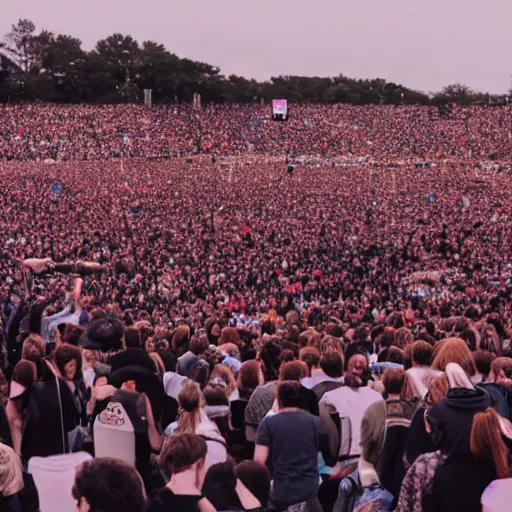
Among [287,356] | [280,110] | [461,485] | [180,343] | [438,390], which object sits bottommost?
[280,110]

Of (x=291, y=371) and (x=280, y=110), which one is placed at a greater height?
(x=291, y=371)

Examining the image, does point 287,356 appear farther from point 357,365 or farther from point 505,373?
point 505,373

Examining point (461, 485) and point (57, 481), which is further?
point (57, 481)

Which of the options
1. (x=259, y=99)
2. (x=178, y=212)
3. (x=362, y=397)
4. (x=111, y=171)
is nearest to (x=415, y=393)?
(x=362, y=397)

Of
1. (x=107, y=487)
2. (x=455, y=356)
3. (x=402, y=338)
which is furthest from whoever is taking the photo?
(x=402, y=338)

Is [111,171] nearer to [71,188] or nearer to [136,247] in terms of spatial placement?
[71,188]

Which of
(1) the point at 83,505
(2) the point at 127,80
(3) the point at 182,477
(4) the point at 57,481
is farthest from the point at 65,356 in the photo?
(2) the point at 127,80
